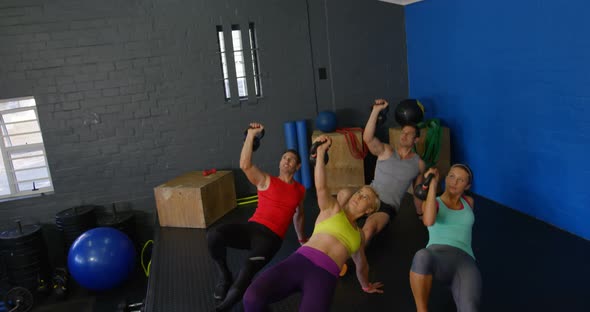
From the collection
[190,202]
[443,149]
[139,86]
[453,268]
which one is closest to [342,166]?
[443,149]

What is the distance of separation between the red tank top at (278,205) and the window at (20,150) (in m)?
3.29

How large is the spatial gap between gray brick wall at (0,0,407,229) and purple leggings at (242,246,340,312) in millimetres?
3228

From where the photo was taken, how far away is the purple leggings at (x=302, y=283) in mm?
2191

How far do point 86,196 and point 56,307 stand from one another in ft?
4.34

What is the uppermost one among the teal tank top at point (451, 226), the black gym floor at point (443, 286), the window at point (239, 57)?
the window at point (239, 57)

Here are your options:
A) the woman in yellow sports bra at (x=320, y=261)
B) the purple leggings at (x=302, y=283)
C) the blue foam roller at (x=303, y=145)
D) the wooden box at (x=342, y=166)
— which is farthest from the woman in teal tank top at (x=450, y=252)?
the blue foam roller at (x=303, y=145)

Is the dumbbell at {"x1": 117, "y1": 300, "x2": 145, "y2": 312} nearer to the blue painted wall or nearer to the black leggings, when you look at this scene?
the black leggings

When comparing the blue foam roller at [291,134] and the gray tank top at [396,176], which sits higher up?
the blue foam roller at [291,134]

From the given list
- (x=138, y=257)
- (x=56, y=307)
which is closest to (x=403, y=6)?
(x=138, y=257)

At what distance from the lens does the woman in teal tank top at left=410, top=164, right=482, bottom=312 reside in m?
2.25

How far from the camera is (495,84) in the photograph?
13.5 feet

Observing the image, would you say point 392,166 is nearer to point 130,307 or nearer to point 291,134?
point 291,134

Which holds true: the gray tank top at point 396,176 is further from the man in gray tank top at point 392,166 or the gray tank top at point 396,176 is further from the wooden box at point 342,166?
the wooden box at point 342,166

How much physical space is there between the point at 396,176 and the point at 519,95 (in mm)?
1401
